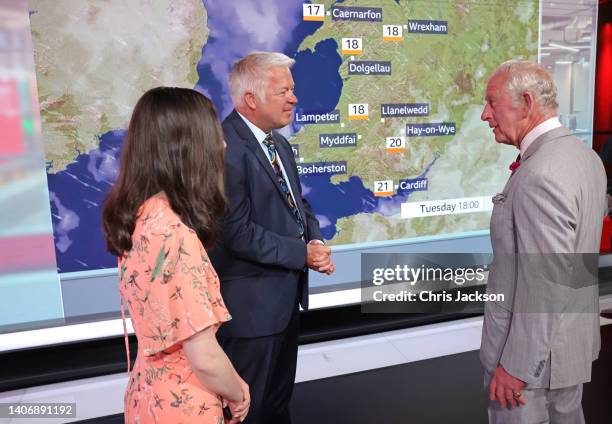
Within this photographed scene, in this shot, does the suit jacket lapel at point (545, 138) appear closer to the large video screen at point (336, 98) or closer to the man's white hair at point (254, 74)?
the man's white hair at point (254, 74)

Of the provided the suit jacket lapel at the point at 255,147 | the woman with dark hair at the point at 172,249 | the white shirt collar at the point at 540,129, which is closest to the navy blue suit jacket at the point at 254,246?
the suit jacket lapel at the point at 255,147

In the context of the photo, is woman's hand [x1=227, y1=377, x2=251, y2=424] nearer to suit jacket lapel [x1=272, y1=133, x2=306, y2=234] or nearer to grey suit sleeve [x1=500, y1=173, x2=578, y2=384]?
grey suit sleeve [x1=500, y1=173, x2=578, y2=384]

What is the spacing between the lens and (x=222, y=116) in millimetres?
2984

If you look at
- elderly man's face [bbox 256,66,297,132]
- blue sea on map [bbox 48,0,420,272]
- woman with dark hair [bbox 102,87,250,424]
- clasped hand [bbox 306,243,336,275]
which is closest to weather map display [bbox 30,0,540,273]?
blue sea on map [bbox 48,0,420,272]

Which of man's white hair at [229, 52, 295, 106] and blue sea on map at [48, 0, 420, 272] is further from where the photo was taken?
blue sea on map at [48, 0, 420, 272]

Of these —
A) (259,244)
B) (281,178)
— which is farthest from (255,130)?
(259,244)

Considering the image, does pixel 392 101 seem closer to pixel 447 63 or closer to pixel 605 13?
pixel 447 63

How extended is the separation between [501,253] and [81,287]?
2.35 meters

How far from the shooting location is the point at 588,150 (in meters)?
1.41

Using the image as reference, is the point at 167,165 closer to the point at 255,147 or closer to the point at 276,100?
the point at 255,147

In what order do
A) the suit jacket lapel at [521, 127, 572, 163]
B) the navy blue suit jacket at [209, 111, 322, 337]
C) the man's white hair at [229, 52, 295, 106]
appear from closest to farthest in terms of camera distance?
the suit jacket lapel at [521, 127, 572, 163], the navy blue suit jacket at [209, 111, 322, 337], the man's white hair at [229, 52, 295, 106]

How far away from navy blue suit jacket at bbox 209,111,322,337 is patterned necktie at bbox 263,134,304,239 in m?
0.05

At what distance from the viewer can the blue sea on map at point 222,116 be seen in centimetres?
272

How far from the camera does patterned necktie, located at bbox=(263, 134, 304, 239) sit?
196cm
